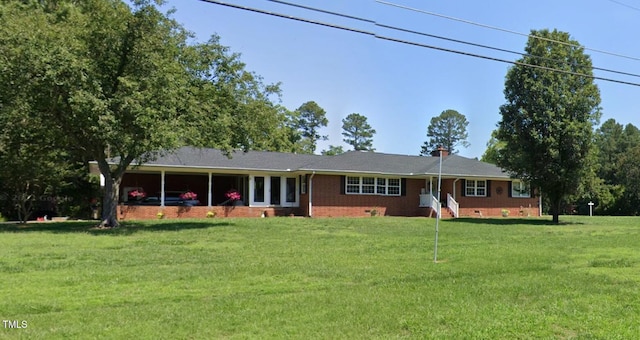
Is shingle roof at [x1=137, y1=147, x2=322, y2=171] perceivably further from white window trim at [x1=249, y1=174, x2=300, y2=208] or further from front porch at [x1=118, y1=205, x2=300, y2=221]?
front porch at [x1=118, y1=205, x2=300, y2=221]

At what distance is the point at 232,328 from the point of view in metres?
5.62

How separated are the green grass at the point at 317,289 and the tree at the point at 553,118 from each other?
10.7 metres

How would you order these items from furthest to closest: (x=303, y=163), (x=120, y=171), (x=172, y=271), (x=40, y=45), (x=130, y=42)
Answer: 1. (x=303, y=163)
2. (x=120, y=171)
3. (x=130, y=42)
4. (x=40, y=45)
5. (x=172, y=271)

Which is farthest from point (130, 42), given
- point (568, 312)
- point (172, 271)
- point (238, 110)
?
point (568, 312)

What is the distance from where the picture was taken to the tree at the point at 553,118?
23.9 meters

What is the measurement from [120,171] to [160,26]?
5939 mm

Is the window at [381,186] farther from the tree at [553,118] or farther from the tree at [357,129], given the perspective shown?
the tree at [357,129]

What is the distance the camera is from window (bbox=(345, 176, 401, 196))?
28458mm

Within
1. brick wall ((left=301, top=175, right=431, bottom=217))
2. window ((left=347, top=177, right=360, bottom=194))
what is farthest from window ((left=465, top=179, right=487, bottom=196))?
window ((left=347, top=177, right=360, bottom=194))

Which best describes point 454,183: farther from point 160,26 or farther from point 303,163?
point 160,26

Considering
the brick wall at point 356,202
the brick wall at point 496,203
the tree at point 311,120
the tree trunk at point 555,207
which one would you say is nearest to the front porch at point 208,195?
the brick wall at point 356,202

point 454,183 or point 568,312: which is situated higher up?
point 454,183

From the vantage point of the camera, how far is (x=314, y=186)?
1080 inches

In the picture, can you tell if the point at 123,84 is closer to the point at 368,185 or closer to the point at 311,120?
the point at 368,185
